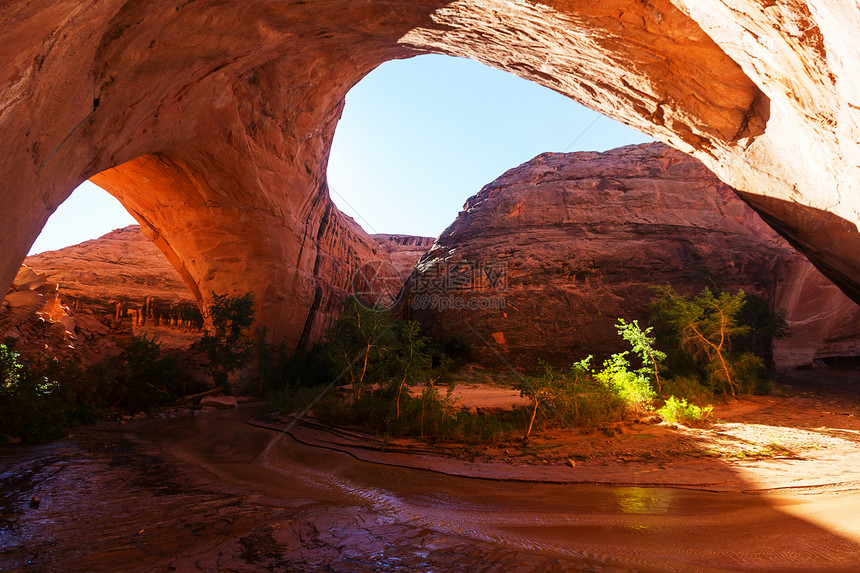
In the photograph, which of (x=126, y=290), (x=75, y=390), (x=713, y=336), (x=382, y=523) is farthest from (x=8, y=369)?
(x=126, y=290)

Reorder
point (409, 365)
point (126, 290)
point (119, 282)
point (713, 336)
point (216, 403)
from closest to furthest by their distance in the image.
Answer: point (409, 365) < point (713, 336) < point (216, 403) < point (126, 290) < point (119, 282)

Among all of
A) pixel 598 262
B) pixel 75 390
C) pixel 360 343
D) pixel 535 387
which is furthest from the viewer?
pixel 598 262

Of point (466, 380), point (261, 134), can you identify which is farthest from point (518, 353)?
point (261, 134)

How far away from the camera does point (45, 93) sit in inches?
149

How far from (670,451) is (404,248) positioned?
40.2 metres

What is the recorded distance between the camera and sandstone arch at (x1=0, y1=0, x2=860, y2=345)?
4043mm

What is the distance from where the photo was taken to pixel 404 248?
44.8 metres

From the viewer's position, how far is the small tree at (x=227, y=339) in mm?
12891

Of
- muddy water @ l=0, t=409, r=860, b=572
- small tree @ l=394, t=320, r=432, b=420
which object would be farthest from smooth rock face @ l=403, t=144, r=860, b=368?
muddy water @ l=0, t=409, r=860, b=572

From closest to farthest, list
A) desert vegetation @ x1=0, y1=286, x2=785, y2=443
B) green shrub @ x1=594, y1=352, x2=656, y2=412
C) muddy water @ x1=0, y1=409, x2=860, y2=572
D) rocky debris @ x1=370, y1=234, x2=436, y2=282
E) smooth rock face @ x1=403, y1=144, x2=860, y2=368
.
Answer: muddy water @ x1=0, y1=409, x2=860, y2=572, desert vegetation @ x1=0, y1=286, x2=785, y2=443, green shrub @ x1=594, y1=352, x2=656, y2=412, smooth rock face @ x1=403, y1=144, x2=860, y2=368, rocky debris @ x1=370, y1=234, x2=436, y2=282

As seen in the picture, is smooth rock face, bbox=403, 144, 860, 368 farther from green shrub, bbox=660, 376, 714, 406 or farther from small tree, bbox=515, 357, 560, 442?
small tree, bbox=515, 357, 560, 442

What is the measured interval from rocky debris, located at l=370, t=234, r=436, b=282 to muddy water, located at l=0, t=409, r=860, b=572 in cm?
3380
